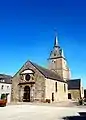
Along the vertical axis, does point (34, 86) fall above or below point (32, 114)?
above

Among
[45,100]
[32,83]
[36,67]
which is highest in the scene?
[36,67]

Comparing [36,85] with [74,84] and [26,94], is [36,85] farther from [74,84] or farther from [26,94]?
[74,84]

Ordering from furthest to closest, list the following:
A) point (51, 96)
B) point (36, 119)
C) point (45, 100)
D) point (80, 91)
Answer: point (80, 91), point (51, 96), point (45, 100), point (36, 119)

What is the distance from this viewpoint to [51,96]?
41.8 metres

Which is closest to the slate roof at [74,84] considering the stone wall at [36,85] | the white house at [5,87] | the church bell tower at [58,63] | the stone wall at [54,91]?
the church bell tower at [58,63]

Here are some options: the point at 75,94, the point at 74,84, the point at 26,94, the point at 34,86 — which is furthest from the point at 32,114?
the point at 74,84

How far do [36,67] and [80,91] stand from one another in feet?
79.9

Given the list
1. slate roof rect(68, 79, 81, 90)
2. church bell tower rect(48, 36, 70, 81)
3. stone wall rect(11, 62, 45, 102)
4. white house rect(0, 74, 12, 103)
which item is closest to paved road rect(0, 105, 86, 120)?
stone wall rect(11, 62, 45, 102)

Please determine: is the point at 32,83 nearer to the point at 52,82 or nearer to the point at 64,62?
the point at 52,82

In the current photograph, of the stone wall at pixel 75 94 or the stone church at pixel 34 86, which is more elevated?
the stone church at pixel 34 86

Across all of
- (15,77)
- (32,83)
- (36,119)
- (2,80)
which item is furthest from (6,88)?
(36,119)

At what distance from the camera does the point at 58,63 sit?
64.6 metres

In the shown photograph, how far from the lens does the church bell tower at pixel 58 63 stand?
63.7 m

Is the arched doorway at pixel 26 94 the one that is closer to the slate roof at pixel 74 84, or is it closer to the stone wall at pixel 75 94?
the stone wall at pixel 75 94
